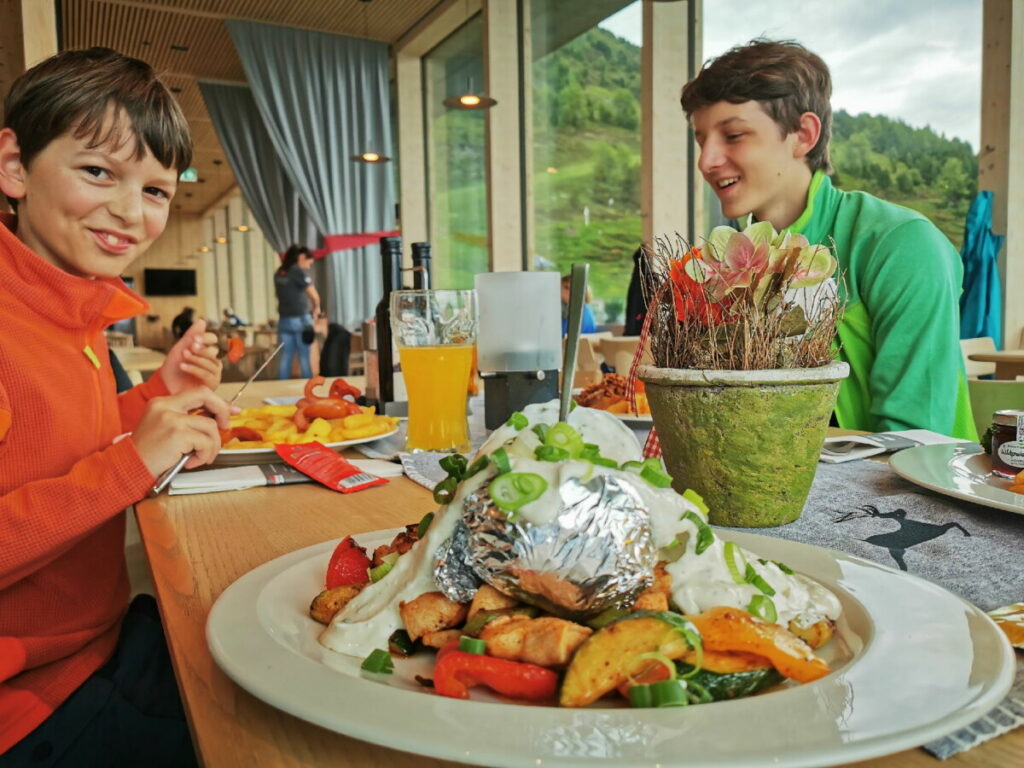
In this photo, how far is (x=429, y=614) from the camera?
0.52 m

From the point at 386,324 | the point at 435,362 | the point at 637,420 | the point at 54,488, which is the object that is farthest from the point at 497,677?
the point at 386,324

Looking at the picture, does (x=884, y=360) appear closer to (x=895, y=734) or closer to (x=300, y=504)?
(x=300, y=504)

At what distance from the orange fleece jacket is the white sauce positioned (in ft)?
1.83

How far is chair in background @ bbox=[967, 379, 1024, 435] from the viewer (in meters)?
1.78

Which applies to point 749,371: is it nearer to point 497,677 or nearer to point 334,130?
point 497,677

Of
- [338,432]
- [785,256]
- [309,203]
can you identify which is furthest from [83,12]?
[785,256]

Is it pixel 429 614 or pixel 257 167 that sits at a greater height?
pixel 257 167

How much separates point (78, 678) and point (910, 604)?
3.24 feet

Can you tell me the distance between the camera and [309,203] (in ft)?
30.0

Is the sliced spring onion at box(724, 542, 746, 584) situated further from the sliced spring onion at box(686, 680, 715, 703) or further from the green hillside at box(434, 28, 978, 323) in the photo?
the green hillside at box(434, 28, 978, 323)

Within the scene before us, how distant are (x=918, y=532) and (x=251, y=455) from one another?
38.3 inches

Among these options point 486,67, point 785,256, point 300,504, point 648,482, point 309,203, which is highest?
point 486,67

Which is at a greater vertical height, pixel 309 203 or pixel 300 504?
pixel 309 203

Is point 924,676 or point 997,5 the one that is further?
point 997,5
